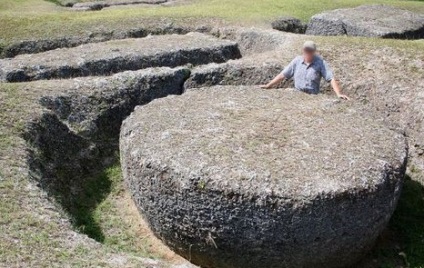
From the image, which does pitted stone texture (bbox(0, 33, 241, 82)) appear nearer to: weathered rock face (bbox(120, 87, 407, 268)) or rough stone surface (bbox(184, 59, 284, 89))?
rough stone surface (bbox(184, 59, 284, 89))

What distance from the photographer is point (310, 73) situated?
1248 centimetres

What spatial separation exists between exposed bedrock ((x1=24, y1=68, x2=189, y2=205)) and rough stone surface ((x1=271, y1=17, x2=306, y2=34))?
25.2 ft

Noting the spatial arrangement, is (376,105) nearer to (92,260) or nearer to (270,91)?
(270,91)

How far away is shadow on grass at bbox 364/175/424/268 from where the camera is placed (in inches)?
398

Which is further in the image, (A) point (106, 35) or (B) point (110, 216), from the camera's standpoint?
(A) point (106, 35)

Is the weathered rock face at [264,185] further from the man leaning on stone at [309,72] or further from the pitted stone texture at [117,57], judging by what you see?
the pitted stone texture at [117,57]

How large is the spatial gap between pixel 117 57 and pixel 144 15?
19.4 ft

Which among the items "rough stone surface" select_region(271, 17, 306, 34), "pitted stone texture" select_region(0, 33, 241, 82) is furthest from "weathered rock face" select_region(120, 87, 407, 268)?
"rough stone surface" select_region(271, 17, 306, 34)

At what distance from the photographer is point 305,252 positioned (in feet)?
28.6

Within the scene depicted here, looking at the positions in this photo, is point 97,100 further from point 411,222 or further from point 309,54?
point 411,222

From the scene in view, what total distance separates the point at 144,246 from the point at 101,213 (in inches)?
57.0

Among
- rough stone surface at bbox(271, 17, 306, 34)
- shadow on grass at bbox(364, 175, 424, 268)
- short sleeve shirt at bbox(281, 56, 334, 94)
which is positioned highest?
short sleeve shirt at bbox(281, 56, 334, 94)

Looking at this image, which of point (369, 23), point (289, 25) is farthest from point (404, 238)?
point (289, 25)

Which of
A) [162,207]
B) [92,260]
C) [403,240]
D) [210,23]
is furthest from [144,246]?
[210,23]
